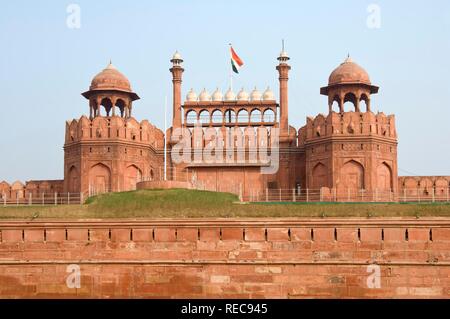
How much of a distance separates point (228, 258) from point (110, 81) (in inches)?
603

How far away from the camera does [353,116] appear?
38.6 metres

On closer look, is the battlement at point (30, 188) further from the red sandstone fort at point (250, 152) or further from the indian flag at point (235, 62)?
the indian flag at point (235, 62)

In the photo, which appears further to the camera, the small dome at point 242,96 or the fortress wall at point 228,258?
the small dome at point 242,96

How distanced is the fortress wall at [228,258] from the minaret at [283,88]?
12814 millimetres

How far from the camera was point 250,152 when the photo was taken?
4103 centimetres

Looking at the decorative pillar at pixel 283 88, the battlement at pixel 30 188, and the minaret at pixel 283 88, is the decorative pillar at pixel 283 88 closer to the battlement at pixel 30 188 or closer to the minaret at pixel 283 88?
the minaret at pixel 283 88

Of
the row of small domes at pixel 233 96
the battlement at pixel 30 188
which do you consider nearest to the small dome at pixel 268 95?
the row of small domes at pixel 233 96

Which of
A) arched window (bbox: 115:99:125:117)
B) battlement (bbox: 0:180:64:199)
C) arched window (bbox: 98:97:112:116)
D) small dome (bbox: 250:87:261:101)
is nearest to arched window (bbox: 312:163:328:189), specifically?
small dome (bbox: 250:87:261:101)

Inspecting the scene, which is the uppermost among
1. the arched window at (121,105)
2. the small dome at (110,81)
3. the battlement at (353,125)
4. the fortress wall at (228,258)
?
the small dome at (110,81)

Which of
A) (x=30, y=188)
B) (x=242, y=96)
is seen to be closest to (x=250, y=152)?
(x=242, y=96)

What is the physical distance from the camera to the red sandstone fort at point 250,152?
38031mm

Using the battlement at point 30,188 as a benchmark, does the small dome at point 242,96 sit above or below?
above
